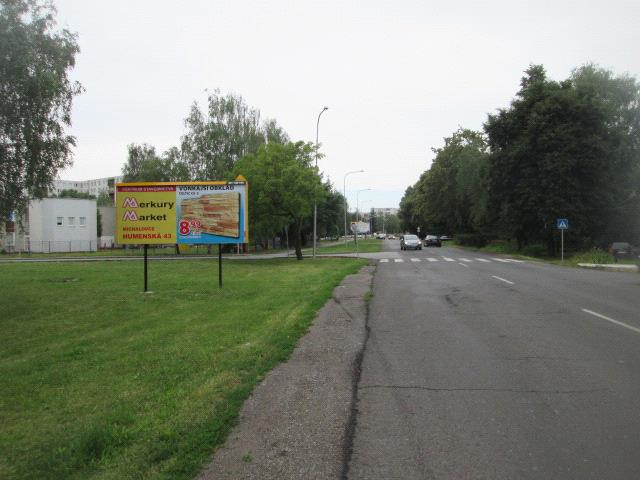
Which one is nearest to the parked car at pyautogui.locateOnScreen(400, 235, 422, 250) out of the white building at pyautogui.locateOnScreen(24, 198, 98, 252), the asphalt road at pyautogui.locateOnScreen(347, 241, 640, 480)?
the white building at pyautogui.locateOnScreen(24, 198, 98, 252)

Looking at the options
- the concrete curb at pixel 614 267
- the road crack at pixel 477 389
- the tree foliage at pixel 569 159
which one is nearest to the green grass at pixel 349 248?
the tree foliage at pixel 569 159

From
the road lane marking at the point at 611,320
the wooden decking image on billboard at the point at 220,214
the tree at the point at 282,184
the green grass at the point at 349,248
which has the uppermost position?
the tree at the point at 282,184

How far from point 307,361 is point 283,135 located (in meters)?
49.5

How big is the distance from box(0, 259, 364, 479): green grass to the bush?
168 feet

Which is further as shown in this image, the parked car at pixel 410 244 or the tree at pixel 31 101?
the parked car at pixel 410 244

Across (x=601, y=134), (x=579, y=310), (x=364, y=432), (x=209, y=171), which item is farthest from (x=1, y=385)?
(x=209, y=171)

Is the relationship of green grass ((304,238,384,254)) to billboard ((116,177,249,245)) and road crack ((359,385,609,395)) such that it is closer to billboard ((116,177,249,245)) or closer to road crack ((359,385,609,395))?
billboard ((116,177,249,245))

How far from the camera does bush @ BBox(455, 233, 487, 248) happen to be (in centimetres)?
6228

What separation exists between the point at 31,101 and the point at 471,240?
193 ft

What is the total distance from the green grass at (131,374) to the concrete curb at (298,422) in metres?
0.20

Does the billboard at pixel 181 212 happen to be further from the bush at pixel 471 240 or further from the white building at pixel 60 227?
the bush at pixel 471 240

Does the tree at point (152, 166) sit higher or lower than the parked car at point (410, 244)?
higher

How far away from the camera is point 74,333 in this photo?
10203 millimetres

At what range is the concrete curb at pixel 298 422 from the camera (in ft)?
12.2
